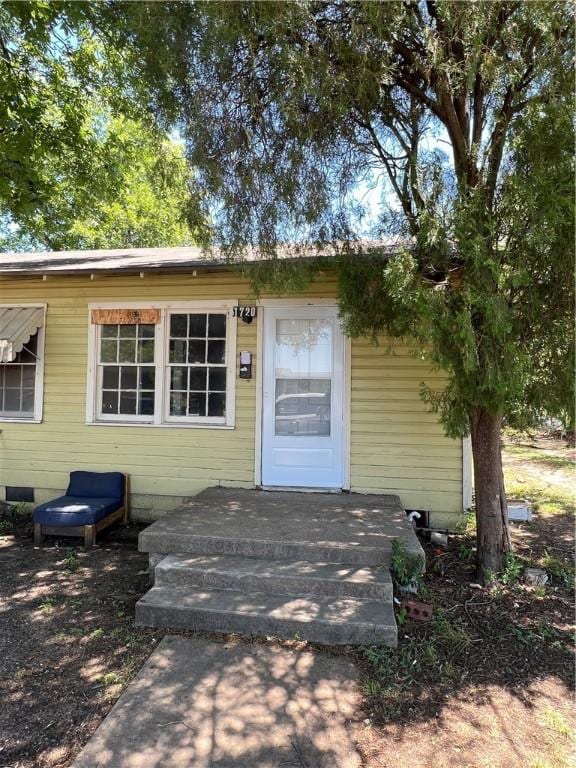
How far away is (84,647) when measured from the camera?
2975 mm

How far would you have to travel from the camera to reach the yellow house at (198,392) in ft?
17.1

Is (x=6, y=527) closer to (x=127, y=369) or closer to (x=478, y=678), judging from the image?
(x=127, y=369)

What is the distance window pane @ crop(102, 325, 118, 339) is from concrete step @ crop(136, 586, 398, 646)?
3618mm

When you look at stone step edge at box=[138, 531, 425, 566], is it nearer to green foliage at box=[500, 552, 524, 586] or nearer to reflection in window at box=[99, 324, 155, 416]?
green foliage at box=[500, 552, 524, 586]

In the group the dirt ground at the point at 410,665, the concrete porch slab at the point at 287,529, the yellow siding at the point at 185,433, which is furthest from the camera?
the yellow siding at the point at 185,433

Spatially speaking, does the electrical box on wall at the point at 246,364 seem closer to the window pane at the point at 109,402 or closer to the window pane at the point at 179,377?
the window pane at the point at 179,377

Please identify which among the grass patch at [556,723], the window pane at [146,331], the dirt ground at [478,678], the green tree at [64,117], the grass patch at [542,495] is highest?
the green tree at [64,117]

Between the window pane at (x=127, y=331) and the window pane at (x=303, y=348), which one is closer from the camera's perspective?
the window pane at (x=303, y=348)

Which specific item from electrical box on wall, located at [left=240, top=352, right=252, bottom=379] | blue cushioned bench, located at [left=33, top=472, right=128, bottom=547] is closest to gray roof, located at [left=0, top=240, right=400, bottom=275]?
electrical box on wall, located at [left=240, top=352, right=252, bottom=379]

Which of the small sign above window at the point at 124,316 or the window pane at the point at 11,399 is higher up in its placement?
the small sign above window at the point at 124,316

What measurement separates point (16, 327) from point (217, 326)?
2498 millimetres

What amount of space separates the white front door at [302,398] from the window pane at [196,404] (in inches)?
31.5

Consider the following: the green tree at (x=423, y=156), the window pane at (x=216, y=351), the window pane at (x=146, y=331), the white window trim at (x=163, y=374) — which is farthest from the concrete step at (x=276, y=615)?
the window pane at (x=146, y=331)

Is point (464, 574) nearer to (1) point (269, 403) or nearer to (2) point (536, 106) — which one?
(1) point (269, 403)
